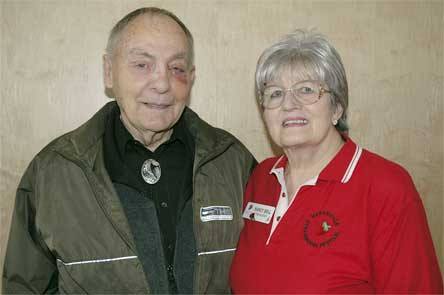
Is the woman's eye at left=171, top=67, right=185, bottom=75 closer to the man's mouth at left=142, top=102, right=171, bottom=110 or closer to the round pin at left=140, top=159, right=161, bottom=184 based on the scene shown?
the man's mouth at left=142, top=102, right=171, bottom=110

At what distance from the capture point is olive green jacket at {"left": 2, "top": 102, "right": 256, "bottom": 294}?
69.2 inches

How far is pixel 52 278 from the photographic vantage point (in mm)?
1854

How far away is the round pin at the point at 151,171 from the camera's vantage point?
1.92m

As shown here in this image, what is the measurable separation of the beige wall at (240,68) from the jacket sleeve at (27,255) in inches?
25.3

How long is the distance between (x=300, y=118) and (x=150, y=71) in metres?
0.64

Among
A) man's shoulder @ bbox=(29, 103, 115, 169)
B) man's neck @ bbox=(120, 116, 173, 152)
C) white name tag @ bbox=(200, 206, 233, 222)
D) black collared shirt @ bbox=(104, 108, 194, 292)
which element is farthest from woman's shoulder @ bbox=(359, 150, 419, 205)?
man's shoulder @ bbox=(29, 103, 115, 169)

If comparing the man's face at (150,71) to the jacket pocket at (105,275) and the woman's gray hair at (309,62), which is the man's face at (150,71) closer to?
the woman's gray hair at (309,62)

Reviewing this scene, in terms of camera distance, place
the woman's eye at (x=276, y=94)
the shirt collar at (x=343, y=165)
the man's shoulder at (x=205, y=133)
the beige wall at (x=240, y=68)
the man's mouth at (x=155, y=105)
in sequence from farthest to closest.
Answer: the beige wall at (x=240, y=68) → the man's shoulder at (x=205, y=133) → the man's mouth at (x=155, y=105) → the woman's eye at (x=276, y=94) → the shirt collar at (x=343, y=165)

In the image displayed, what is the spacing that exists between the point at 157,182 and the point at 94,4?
1082 millimetres

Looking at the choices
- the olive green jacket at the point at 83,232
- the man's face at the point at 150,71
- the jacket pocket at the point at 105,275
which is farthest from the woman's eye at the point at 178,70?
the jacket pocket at the point at 105,275

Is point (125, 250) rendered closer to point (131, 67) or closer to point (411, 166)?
point (131, 67)

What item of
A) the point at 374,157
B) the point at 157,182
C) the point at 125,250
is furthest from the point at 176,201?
the point at 374,157

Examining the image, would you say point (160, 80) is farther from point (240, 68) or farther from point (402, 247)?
point (402, 247)

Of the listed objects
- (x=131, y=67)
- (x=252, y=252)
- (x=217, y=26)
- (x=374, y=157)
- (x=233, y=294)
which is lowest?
(x=233, y=294)
